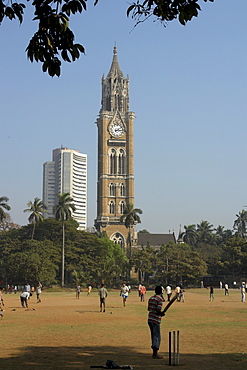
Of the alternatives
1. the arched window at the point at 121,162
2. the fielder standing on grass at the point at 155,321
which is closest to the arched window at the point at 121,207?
the arched window at the point at 121,162

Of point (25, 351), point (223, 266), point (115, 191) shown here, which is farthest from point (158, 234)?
point (25, 351)

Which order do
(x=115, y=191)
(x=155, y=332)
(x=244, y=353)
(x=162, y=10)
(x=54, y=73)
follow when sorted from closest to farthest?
(x=54, y=73) → (x=162, y=10) → (x=155, y=332) → (x=244, y=353) → (x=115, y=191)

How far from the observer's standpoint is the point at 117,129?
124875mm

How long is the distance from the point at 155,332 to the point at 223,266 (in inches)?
3234

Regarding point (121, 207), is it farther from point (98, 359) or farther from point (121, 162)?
point (98, 359)

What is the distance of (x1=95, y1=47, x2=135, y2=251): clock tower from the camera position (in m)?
121

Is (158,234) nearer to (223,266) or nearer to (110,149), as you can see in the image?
(110,149)

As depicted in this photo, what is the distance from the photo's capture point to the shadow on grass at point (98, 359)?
11438mm

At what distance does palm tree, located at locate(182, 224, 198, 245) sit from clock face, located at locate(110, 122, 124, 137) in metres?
34.4

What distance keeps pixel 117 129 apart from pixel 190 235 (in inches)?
1443

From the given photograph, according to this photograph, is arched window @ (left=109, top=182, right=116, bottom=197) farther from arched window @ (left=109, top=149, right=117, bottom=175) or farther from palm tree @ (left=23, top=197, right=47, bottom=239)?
palm tree @ (left=23, top=197, right=47, bottom=239)

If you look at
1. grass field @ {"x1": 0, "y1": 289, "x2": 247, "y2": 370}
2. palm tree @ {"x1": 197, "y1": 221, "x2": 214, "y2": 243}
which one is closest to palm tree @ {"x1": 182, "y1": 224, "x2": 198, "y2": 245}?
palm tree @ {"x1": 197, "y1": 221, "x2": 214, "y2": 243}

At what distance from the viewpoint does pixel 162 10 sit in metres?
9.00

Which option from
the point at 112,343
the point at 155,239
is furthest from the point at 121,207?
the point at 112,343
